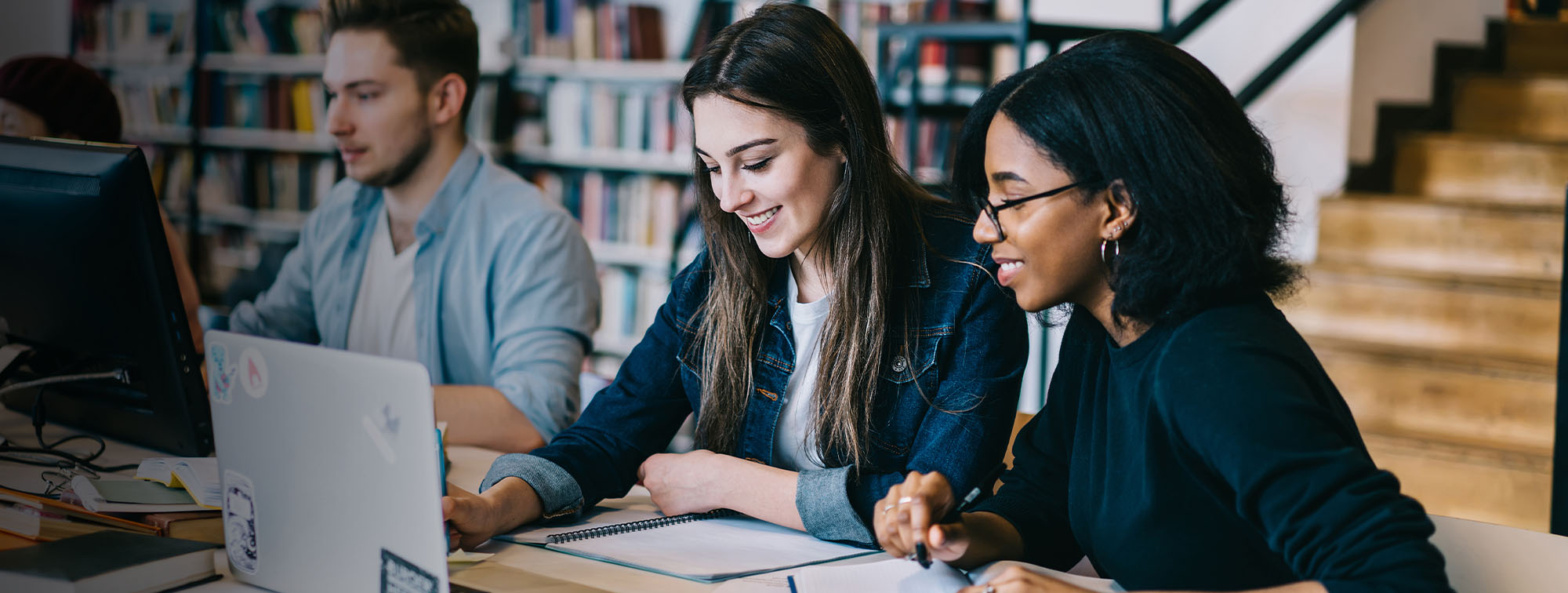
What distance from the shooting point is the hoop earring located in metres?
1.04

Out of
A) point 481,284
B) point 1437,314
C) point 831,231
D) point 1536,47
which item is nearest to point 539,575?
point 831,231

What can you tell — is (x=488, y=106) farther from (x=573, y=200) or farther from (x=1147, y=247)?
(x=1147, y=247)

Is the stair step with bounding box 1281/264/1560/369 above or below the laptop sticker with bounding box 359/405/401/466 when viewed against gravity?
below

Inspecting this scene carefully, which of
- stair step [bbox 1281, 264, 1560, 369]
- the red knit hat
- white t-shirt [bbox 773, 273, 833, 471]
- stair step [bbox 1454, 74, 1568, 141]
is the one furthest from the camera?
stair step [bbox 1454, 74, 1568, 141]

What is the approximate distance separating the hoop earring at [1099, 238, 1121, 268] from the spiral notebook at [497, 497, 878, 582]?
39cm

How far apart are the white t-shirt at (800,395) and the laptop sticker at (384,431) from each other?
0.60 m

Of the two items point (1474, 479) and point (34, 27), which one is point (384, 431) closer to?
point (1474, 479)

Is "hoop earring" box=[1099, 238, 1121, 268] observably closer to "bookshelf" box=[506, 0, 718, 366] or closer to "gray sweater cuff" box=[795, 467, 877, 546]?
"gray sweater cuff" box=[795, 467, 877, 546]

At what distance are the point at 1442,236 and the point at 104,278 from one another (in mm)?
3220

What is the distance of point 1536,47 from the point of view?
3.80 m

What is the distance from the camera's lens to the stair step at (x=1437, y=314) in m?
2.96

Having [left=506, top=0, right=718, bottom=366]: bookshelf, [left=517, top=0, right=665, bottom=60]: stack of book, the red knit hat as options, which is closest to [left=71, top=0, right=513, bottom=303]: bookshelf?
[left=517, top=0, right=665, bottom=60]: stack of book

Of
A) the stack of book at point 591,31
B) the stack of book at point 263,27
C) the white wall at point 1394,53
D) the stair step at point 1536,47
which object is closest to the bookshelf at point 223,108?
the stack of book at point 263,27

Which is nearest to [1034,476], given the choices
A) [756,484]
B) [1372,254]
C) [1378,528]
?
[756,484]
